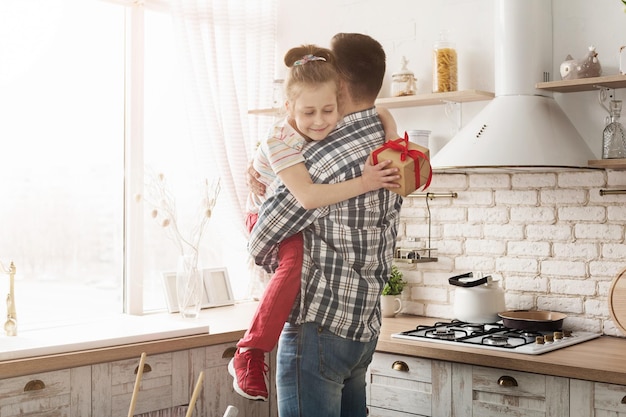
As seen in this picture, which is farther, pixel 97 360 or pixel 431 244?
pixel 431 244

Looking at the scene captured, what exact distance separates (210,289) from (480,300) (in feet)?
4.30

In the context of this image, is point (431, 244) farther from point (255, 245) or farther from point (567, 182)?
point (255, 245)

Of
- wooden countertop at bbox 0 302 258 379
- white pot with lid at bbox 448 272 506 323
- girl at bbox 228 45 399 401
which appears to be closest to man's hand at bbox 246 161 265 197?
girl at bbox 228 45 399 401

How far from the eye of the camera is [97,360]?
8.44 ft

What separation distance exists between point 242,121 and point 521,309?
1.65 m

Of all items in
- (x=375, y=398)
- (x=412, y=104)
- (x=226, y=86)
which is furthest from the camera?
(x=226, y=86)

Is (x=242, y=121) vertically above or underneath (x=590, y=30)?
underneath

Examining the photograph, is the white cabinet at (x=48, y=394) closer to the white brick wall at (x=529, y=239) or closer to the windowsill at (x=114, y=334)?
the windowsill at (x=114, y=334)

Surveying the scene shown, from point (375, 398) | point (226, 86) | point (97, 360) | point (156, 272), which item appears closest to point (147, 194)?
point (156, 272)

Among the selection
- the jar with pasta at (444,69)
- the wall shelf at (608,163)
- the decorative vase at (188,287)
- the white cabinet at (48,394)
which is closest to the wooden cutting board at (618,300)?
the wall shelf at (608,163)

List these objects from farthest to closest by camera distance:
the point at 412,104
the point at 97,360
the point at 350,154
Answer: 1. the point at 412,104
2. the point at 97,360
3. the point at 350,154

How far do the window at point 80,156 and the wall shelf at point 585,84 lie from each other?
165 centimetres

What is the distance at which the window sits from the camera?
3.28 metres

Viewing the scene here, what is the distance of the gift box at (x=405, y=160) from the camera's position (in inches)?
75.4
